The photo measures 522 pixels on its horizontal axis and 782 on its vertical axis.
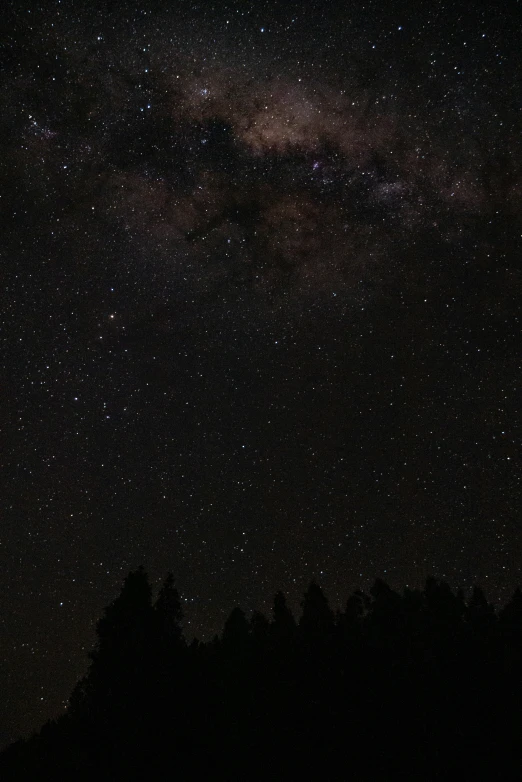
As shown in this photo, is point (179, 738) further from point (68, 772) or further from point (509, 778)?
point (509, 778)

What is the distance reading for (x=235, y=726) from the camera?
15773 mm

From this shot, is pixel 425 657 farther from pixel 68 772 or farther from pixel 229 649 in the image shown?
pixel 68 772

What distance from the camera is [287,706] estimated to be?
1650 centimetres

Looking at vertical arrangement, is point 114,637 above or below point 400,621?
above

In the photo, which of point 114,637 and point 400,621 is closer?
point 114,637

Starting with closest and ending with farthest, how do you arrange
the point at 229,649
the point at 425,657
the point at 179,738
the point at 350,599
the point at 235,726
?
Answer: the point at 179,738, the point at 235,726, the point at 425,657, the point at 229,649, the point at 350,599

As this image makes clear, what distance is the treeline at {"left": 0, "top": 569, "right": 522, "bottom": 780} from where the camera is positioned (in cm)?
1371

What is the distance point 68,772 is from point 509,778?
11.8 meters

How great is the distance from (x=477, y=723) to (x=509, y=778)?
1.62 meters

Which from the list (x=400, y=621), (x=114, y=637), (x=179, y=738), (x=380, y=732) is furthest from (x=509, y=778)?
(x=114, y=637)

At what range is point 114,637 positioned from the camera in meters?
14.6

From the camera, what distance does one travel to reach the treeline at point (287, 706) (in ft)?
45.0

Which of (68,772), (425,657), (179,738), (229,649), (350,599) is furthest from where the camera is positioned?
(350,599)

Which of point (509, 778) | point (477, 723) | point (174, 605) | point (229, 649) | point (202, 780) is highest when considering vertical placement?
point (174, 605)
